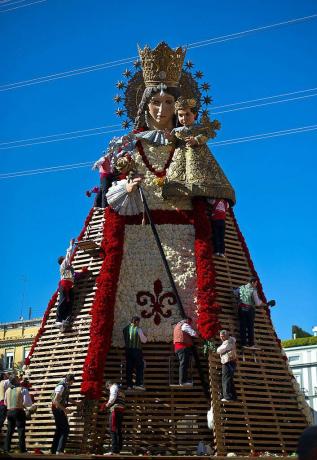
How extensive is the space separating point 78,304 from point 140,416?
3.31m

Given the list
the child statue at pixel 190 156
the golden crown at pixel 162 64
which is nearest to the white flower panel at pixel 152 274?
the child statue at pixel 190 156

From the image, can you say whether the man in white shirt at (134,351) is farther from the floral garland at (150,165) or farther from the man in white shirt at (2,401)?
the floral garland at (150,165)

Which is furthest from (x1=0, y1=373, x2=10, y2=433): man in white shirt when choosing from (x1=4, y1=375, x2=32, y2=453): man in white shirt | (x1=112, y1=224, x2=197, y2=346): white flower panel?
(x1=112, y1=224, x2=197, y2=346): white flower panel

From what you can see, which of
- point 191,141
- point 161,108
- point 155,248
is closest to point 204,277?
point 155,248

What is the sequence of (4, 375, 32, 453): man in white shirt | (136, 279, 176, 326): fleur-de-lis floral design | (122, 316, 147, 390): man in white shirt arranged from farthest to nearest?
(136, 279, 176, 326): fleur-de-lis floral design
(122, 316, 147, 390): man in white shirt
(4, 375, 32, 453): man in white shirt

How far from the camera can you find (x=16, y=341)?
169ft

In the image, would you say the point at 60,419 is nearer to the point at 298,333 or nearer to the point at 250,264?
the point at 250,264

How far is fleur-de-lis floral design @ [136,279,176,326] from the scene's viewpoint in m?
17.4

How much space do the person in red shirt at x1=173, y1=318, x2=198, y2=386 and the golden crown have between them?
22.7 feet

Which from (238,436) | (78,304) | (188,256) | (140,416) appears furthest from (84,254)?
(238,436)

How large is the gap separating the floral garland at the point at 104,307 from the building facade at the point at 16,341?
33.4 m

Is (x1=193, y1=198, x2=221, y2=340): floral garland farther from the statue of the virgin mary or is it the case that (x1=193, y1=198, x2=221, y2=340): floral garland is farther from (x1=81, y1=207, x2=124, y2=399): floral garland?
(x1=81, y1=207, x2=124, y2=399): floral garland

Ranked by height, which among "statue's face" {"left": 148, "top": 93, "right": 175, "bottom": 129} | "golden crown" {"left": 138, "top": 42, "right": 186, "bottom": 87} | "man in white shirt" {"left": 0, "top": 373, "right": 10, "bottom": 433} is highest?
"golden crown" {"left": 138, "top": 42, "right": 186, "bottom": 87}

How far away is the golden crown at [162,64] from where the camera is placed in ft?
63.9
